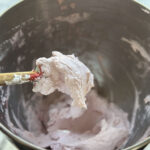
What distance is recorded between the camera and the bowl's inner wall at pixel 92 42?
0.92m

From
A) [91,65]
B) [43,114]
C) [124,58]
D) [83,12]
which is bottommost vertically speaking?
[43,114]

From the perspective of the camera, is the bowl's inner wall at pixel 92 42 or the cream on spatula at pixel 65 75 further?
the bowl's inner wall at pixel 92 42

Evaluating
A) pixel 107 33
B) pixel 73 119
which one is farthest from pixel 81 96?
pixel 107 33

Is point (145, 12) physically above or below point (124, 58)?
above

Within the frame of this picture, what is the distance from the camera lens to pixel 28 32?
0.98m

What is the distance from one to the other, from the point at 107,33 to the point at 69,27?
168mm

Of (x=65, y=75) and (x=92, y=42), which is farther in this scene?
(x=92, y=42)

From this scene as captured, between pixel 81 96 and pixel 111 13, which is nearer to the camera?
pixel 81 96

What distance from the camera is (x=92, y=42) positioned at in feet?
3.59

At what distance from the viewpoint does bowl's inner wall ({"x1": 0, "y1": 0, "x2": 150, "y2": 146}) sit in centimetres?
92

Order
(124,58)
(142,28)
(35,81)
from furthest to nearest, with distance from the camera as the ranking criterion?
(124,58) → (142,28) → (35,81)

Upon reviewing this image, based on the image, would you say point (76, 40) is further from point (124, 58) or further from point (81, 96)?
point (81, 96)

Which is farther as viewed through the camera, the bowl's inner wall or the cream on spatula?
the bowl's inner wall

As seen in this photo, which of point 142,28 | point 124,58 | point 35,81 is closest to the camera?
point 35,81
